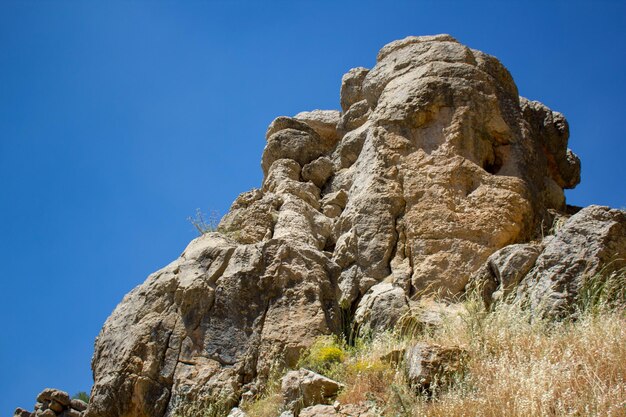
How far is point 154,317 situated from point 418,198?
174 inches

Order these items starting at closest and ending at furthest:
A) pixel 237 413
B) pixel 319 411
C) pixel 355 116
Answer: pixel 319 411 → pixel 237 413 → pixel 355 116

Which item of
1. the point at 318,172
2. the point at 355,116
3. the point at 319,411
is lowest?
the point at 319,411

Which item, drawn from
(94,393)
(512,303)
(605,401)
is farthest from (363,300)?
(605,401)

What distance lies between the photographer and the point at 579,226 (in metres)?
8.96

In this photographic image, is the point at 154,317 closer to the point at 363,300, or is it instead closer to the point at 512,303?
the point at 363,300

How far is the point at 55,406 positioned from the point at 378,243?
18.2 ft

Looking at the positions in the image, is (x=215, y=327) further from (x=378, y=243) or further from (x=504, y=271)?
(x=504, y=271)

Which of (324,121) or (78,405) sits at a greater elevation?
(324,121)

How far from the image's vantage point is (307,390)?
7926 millimetres

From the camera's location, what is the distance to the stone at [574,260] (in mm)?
8414

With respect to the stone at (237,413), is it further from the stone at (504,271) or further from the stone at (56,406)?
the stone at (56,406)

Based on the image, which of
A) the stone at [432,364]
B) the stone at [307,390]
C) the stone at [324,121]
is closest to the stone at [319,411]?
the stone at [307,390]

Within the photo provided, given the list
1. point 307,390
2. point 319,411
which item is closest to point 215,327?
point 307,390

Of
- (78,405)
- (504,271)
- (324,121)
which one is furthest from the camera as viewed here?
(324,121)
